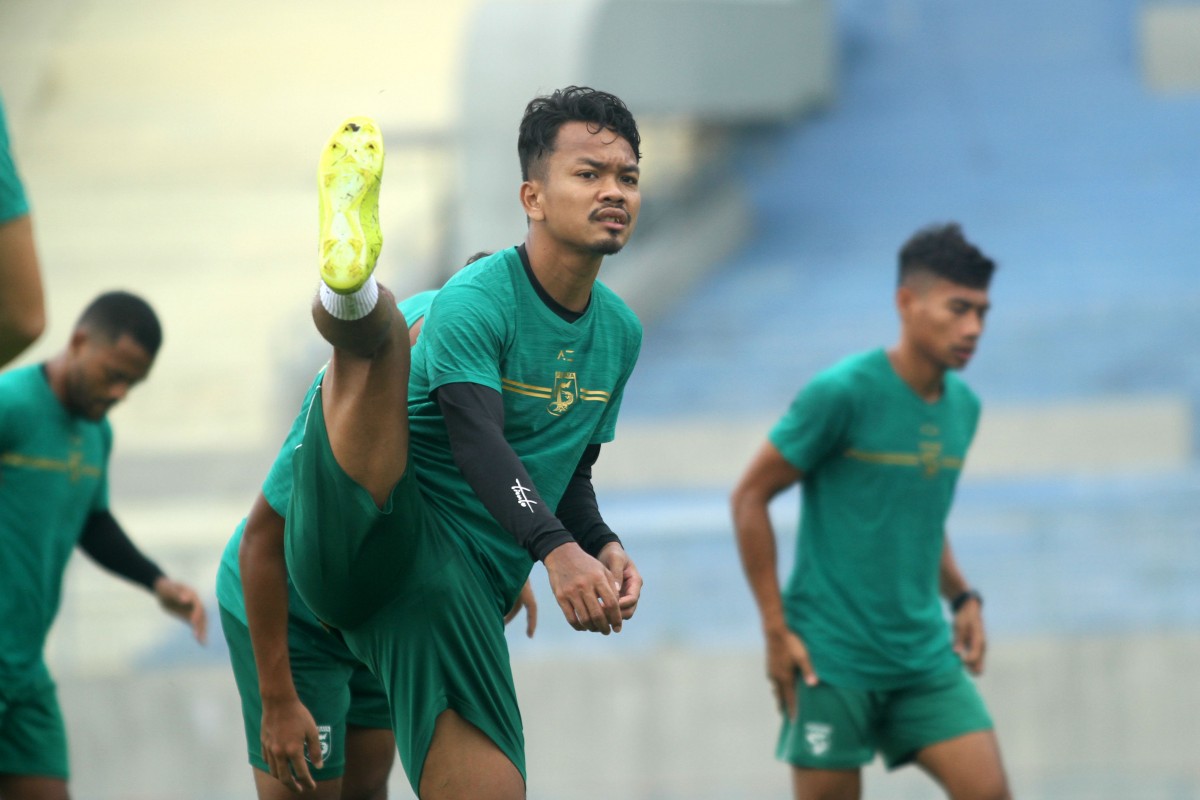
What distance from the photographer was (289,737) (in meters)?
4.27

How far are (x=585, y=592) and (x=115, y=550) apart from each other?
3.16m

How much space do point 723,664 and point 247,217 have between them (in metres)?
14.0

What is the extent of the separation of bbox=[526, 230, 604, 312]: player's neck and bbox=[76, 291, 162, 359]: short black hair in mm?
2183

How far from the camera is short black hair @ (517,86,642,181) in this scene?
12.9ft

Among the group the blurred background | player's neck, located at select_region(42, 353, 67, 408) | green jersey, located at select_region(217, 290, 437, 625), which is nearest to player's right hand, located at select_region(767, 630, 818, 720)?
green jersey, located at select_region(217, 290, 437, 625)

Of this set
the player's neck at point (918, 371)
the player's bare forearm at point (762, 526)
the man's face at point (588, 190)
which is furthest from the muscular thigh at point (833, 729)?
the man's face at point (588, 190)

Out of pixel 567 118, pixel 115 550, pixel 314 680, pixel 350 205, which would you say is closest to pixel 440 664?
pixel 314 680

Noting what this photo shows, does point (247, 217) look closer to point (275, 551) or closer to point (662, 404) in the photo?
point (662, 404)

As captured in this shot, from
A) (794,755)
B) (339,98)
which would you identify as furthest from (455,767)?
(339,98)

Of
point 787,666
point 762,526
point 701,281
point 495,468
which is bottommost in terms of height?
point 787,666

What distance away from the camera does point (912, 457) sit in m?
5.84

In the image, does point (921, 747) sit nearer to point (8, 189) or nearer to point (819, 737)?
point (819, 737)

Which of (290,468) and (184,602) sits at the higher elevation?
(290,468)

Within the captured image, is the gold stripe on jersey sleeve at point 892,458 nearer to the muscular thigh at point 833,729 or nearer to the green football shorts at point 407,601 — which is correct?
the muscular thigh at point 833,729
